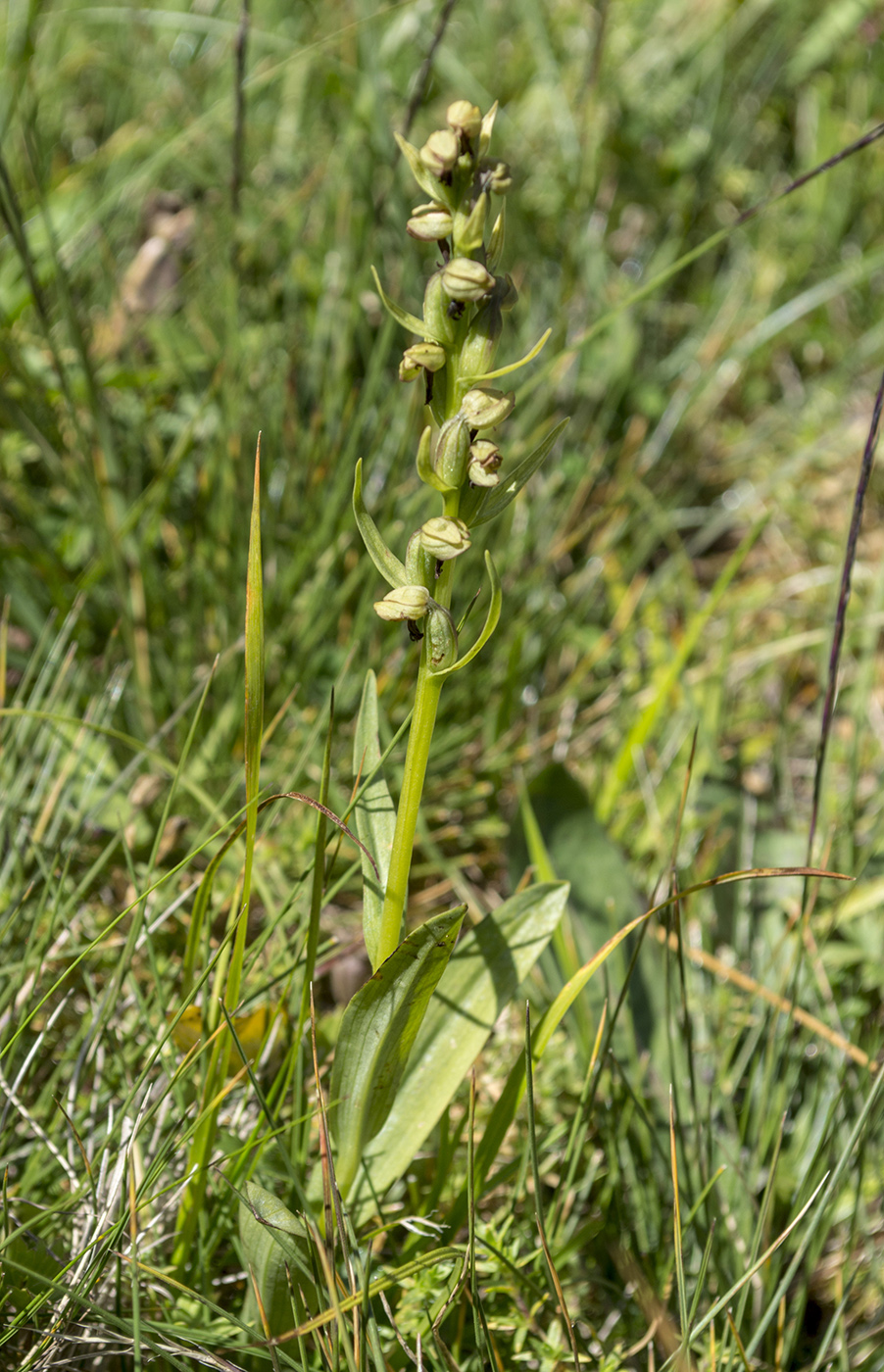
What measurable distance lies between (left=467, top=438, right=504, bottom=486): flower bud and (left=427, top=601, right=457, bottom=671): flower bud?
0.40 feet

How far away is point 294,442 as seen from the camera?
2273 mm

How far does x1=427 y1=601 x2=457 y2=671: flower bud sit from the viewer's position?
0.96m

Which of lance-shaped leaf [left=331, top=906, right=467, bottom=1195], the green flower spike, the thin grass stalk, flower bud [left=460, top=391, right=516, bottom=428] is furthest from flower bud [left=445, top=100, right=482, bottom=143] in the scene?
lance-shaped leaf [left=331, top=906, right=467, bottom=1195]

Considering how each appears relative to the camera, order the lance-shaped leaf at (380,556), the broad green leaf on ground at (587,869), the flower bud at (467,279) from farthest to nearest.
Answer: the broad green leaf on ground at (587,869)
the lance-shaped leaf at (380,556)
the flower bud at (467,279)

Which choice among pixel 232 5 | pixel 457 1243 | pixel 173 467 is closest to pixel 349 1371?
pixel 457 1243

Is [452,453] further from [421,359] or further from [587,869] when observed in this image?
[587,869]

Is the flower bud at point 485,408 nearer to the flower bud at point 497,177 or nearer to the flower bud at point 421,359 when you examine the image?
the flower bud at point 421,359

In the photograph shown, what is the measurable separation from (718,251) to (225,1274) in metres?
3.14

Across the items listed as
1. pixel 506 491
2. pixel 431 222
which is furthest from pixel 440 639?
pixel 431 222

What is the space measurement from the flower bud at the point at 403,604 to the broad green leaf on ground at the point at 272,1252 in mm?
575

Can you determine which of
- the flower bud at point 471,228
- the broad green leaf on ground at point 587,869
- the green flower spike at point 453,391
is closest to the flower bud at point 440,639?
the green flower spike at point 453,391

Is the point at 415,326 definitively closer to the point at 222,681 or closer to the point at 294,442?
the point at 222,681

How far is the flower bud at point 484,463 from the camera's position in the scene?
907mm

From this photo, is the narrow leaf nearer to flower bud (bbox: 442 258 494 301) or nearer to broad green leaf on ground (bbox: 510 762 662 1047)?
flower bud (bbox: 442 258 494 301)
